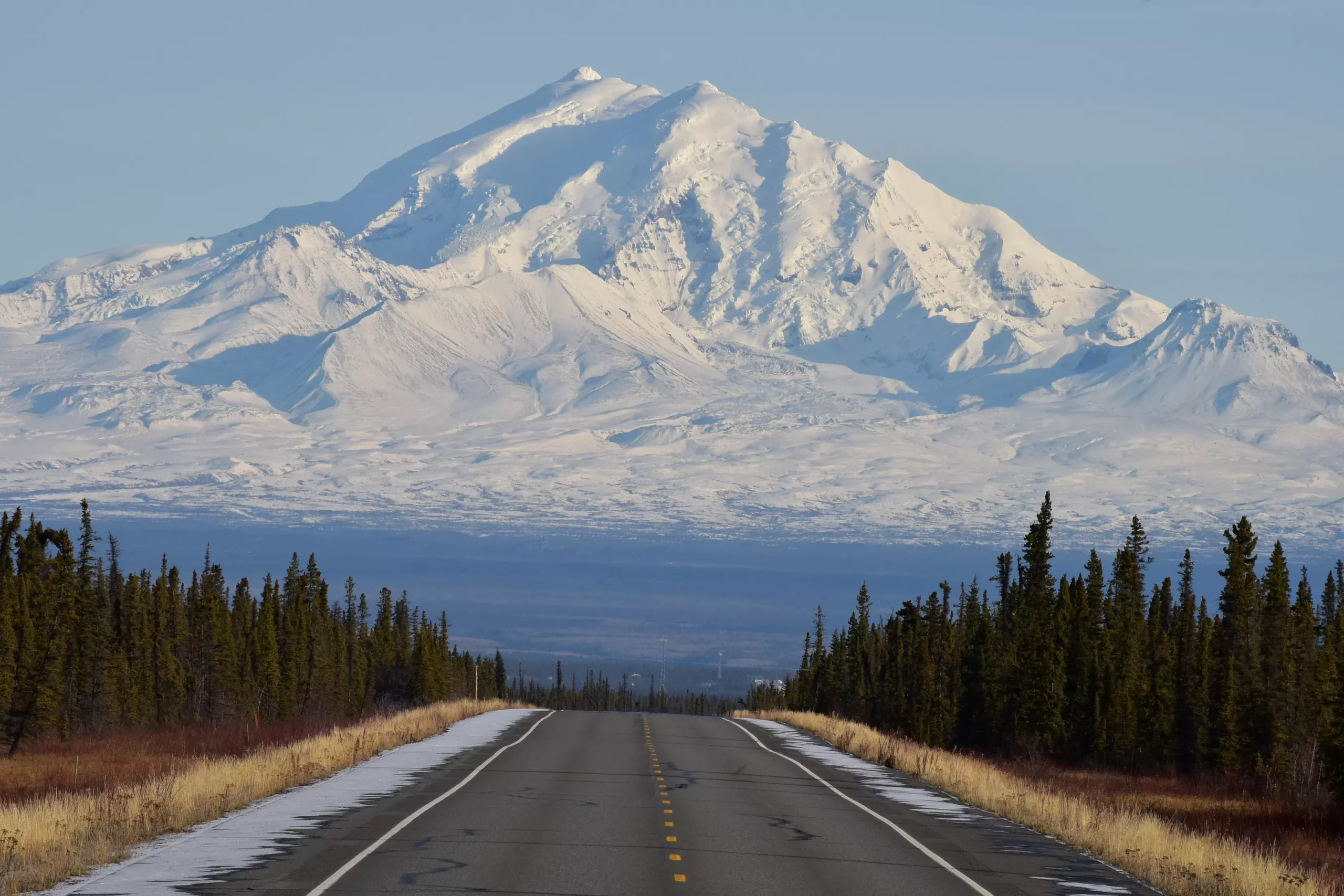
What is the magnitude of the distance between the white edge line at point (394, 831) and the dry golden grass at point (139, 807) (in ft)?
9.35

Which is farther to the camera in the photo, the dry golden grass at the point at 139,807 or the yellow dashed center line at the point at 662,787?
the yellow dashed center line at the point at 662,787

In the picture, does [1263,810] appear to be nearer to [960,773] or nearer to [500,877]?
[960,773]

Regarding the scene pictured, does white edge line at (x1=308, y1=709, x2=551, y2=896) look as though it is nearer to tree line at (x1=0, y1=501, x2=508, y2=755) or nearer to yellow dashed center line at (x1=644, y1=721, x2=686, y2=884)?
yellow dashed center line at (x1=644, y1=721, x2=686, y2=884)

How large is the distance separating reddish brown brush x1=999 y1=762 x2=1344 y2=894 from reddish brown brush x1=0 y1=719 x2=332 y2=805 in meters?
20.4

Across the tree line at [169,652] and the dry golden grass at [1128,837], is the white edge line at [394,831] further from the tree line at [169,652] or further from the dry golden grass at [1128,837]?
the tree line at [169,652]

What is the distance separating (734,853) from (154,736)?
51632 millimetres

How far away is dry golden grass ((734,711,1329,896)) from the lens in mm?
21703

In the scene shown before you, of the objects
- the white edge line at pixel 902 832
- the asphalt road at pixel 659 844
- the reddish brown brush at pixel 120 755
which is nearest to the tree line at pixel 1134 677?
the white edge line at pixel 902 832

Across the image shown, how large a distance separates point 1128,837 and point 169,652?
7943 cm

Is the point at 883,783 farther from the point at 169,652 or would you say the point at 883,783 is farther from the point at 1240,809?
the point at 169,652

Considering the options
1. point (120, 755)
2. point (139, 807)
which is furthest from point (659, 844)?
point (120, 755)

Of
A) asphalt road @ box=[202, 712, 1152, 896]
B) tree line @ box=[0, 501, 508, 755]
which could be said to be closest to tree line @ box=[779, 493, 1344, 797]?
asphalt road @ box=[202, 712, 1152, 896]

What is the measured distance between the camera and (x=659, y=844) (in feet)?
77.3

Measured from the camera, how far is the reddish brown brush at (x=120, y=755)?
41.1 meters
